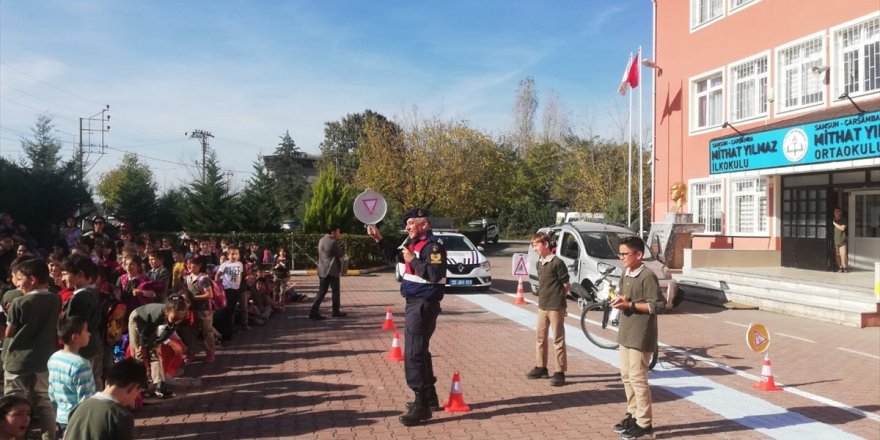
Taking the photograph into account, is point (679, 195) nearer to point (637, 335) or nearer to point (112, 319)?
point (637, 335)

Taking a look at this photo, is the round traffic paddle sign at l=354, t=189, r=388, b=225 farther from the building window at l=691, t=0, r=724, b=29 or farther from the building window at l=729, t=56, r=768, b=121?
the building window at l=691, t=0, r=724, b=29

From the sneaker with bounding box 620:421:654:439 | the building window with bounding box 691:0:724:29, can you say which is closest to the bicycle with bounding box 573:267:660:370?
the sneaker with bounding box 620:421:654:439

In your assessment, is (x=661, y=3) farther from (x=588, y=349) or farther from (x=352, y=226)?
(x=588, y=349)

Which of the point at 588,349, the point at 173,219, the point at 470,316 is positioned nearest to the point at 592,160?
the point at 173,219

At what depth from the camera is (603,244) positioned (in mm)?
15477

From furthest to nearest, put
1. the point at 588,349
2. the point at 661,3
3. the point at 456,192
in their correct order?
1. the point at 456,192
2. the point at 661,3
3. the point at 588,349

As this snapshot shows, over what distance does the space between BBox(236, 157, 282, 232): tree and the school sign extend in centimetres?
1757

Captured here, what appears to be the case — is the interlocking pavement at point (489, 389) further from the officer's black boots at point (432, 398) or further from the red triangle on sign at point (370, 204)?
the red triangle on sign at point (370, 204)

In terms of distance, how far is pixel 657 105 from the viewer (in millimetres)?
24781

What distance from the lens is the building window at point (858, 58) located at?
1609cm

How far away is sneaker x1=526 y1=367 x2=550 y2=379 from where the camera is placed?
825 cm

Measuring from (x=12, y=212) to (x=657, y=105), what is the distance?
22.3 m

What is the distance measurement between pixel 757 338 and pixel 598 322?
307cm

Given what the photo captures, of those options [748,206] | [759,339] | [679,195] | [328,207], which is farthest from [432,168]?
[759,339]
